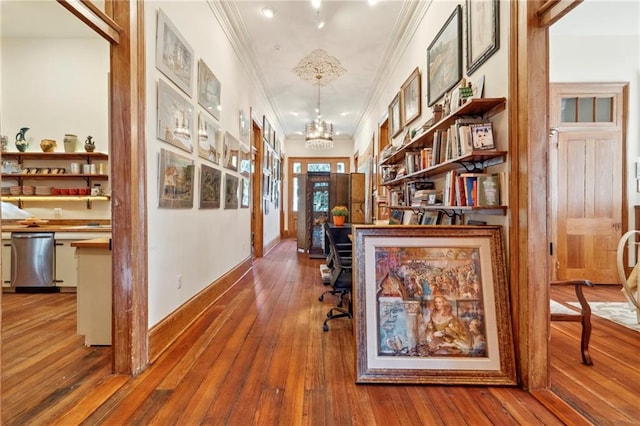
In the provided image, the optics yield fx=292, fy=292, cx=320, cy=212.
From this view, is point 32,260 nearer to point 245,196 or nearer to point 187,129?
point 245,196

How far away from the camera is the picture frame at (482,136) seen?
1975 mm

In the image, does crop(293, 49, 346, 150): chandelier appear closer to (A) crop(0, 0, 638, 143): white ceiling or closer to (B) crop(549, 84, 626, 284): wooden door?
(A) crop(0, 0, 638, 143): white ceiling

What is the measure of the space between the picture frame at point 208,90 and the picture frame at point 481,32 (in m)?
2.50

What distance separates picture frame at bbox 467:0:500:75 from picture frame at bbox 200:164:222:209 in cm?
264

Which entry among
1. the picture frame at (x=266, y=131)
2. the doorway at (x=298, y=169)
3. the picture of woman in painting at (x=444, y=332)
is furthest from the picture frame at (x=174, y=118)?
the doorway at (x=298, y=169)

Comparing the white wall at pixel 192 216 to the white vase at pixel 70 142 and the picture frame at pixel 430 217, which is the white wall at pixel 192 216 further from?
the picture frame at pixel 430 217

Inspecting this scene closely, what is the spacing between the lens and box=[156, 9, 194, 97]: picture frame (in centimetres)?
225

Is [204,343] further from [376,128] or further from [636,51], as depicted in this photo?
[636,51]

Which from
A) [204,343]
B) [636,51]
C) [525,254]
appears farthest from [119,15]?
[636,51]

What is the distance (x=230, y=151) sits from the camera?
12.8 ft

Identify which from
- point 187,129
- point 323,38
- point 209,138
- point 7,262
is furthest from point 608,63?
point 7,262

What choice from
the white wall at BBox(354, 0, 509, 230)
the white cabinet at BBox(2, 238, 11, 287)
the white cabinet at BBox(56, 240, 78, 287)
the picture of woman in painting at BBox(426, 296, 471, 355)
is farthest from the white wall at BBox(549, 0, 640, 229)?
the white cabinet at BBox(2, 238, 11, 287)

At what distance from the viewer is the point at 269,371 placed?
1.95 metres

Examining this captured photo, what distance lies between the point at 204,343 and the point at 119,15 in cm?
241
